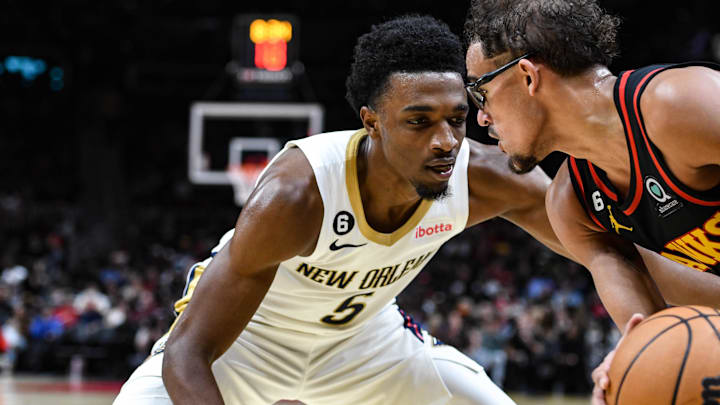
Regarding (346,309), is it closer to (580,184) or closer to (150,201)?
(580,184)

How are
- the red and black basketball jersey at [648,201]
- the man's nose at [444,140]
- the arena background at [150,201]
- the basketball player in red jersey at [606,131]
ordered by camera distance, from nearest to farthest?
the basketball player in red jersey at [606,131], the red and black basketball jersey at [648,201], the man's nose at [444,140], the arena background at [150,201]

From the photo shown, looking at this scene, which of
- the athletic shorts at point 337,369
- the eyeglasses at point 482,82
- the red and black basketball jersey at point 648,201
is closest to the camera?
the red and black basketball jersey at point 648,201

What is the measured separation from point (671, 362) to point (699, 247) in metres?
0.70

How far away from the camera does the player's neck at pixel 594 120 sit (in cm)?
247

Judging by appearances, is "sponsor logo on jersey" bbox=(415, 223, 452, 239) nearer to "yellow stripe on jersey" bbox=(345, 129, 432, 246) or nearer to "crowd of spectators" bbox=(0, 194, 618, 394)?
"yellow stripe on jersey" bbox=(345, 129, 432, 246)

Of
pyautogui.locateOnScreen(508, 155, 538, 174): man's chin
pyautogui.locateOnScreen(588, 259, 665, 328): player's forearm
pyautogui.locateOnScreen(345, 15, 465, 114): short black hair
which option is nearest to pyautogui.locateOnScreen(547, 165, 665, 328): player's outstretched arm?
pyautogui.locateOnScreen(588, 259, 665, 328): player's forearm

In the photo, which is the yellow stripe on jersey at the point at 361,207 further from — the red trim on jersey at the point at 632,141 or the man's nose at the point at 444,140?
the red trim on jersey at the point at 632,141

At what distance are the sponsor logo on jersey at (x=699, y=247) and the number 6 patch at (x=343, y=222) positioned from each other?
1137 millimetres

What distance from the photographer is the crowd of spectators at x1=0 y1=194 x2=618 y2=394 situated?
11.0 m

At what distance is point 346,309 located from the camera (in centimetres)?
344

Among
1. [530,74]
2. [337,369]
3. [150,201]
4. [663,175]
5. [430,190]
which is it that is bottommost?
[150,201]

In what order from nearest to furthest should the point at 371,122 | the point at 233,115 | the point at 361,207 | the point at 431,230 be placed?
the point at 361,207 → the point at 371,122 → the point at 431,230 → the point at 233,115

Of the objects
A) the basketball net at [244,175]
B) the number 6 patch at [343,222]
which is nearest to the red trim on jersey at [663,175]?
the number 6 patch at [343,222]

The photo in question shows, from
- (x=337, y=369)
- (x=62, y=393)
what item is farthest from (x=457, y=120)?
(x=62, y=393)
